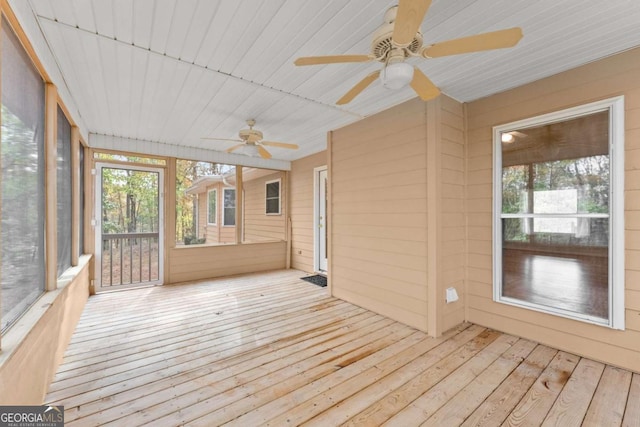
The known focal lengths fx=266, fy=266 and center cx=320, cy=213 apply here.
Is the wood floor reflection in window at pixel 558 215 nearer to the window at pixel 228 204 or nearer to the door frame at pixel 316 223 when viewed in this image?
the door frame at pixel 316 223

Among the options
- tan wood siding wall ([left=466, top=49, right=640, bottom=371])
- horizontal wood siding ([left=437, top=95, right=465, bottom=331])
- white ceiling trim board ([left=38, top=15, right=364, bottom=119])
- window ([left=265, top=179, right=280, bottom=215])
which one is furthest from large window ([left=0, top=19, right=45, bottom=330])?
window ([left=265, top=179, right=280, bottom=215])

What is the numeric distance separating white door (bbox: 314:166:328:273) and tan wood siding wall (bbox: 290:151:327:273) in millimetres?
131

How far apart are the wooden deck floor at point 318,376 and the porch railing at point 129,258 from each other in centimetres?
134

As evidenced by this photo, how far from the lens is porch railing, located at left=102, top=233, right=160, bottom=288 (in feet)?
13.8

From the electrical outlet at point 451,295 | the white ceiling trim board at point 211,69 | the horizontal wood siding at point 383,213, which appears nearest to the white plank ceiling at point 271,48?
the white ceiling trim board at point 211,69

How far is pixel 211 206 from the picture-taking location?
7.92 m

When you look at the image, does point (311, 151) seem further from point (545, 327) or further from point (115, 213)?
point (545, 327)

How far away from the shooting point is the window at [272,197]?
636cm

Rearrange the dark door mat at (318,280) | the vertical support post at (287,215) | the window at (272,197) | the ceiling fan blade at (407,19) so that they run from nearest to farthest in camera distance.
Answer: the ceiling fan blade at (407,19), the dark door mat at (318,280), the vertical support post at (287,215), the window at (272,197)

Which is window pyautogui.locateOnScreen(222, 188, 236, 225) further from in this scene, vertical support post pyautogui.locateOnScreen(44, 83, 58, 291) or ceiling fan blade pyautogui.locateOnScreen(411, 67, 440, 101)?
ceiling fan blade pyautogui.locateOnScreen(411, 67, 440, 101)

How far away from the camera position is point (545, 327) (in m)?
2.49

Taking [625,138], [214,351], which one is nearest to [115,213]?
[214,351]

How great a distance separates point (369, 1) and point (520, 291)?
2.90 metres

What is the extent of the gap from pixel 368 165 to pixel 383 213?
67 cm
